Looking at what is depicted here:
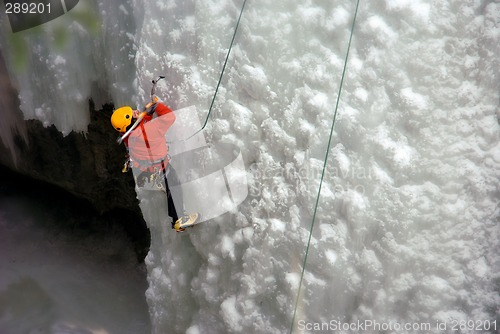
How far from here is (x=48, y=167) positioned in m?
2.86

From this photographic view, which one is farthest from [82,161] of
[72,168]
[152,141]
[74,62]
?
[152,141]

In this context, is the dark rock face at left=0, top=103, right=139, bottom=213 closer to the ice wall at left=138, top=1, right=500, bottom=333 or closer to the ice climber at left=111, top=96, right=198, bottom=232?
the ice climber at left=111, top=96, right=198, bottom=232

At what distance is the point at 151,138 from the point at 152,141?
14 millimetres

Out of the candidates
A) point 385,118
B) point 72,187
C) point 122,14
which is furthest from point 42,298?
point 385,118

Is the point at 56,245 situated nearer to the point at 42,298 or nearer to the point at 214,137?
the point at 42,298

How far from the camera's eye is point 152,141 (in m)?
1.75

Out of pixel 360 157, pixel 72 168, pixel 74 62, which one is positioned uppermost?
pixel 74 62

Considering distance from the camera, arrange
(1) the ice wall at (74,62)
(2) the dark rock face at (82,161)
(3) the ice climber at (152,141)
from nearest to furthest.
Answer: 1. (3) the ice climber at (152,141)
2. (1) the ice wall at (74,62)
3. (2) the dark rock face at (82,161)

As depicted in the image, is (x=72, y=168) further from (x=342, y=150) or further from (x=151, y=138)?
(x=342, y=150)

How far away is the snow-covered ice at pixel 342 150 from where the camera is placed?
1.43 meters

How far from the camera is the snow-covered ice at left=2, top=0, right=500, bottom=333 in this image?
1427 mm

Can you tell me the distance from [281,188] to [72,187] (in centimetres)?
164

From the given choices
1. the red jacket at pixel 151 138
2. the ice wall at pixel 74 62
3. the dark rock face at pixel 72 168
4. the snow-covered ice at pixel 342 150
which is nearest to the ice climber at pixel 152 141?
the red jacket at pixel 151 138

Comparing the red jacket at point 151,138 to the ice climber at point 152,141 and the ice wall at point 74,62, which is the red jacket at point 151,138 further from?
the ice wall at point 74,62
